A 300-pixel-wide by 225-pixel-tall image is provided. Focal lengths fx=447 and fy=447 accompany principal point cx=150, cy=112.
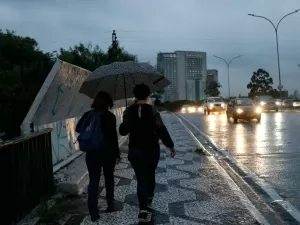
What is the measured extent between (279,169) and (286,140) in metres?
6.24

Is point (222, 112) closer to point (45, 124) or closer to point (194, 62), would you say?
point (45, 124)

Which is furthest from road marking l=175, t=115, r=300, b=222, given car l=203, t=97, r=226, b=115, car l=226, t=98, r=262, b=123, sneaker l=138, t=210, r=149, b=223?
car l=203, t=97, r=226, b=115

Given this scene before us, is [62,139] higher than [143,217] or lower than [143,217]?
higher

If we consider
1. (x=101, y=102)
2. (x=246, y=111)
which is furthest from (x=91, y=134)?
(x=246, y=111)

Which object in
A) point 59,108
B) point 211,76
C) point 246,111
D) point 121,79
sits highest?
point 211,76

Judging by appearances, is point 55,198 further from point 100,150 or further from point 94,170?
point 100,150

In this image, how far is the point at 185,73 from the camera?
330 feet

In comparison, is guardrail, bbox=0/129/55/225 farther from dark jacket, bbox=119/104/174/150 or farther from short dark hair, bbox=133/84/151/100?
short dark hair, bbox=133/84/151/100

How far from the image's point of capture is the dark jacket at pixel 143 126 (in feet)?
18.1

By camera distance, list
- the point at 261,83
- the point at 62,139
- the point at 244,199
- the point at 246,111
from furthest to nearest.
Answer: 1. the point at 261,83
2. the point at 246,111
3. the point at 62,139
4. the point at 244,199

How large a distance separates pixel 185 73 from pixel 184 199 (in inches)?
3723

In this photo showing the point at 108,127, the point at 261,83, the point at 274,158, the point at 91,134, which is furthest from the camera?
the point at 261,83

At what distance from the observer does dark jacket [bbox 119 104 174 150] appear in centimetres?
550

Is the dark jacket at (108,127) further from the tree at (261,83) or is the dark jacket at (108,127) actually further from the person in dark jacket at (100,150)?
the tree at (261,83)
